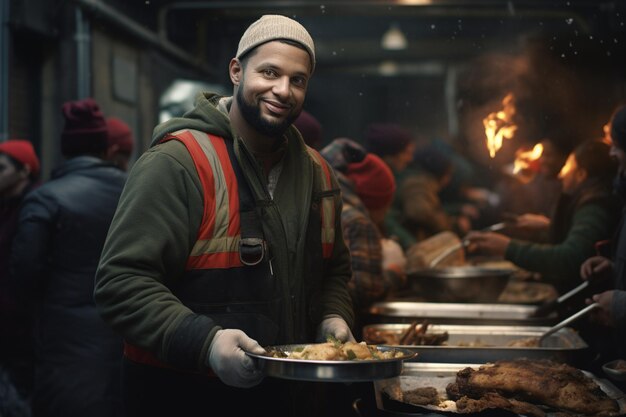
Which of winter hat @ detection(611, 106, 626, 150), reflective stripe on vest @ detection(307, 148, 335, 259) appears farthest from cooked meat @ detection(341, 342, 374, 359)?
winter hat @ detection(611, 106, 626, 150)

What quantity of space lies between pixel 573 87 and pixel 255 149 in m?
3.35

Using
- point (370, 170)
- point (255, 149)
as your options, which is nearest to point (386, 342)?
point (370, 170)

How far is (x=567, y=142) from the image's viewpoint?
18.7ft

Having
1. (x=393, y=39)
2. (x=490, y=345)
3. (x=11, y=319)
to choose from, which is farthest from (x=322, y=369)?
(x=393, y=39)

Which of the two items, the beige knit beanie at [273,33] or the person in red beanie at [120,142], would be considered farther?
the person in red beanie at [120,142]

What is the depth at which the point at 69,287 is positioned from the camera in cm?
440

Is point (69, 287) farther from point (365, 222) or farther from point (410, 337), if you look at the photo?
point (410, 337)

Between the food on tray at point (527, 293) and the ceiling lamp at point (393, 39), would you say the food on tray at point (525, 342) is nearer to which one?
the food on tray at point (527, 293)

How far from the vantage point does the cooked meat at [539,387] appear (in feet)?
9.82

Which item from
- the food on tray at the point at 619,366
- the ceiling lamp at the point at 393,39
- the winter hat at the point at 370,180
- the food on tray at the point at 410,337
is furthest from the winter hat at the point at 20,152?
the ceiling lamp at the point at 393,39

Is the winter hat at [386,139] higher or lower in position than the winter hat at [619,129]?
higher

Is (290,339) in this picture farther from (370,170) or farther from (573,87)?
(573,87)

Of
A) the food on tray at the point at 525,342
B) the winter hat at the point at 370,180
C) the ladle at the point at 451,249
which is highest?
the winter hat at the point at 370,180

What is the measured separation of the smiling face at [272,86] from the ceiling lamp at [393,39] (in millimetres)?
6937
